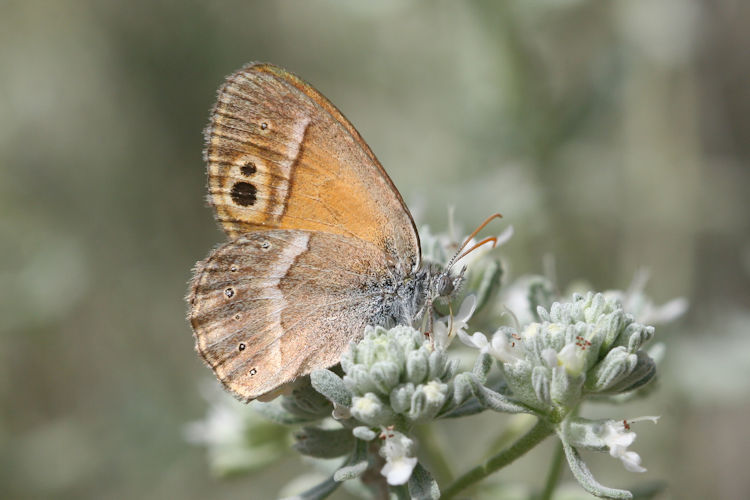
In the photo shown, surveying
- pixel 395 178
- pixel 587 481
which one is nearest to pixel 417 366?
pixel 587 481

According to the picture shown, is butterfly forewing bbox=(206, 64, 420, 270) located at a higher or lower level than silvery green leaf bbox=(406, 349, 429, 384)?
higher

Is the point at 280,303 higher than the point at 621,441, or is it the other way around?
the point at 280,303

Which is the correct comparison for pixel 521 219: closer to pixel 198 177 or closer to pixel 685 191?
pixel 685 191

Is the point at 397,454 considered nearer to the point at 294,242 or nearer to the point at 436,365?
the point at 436,365

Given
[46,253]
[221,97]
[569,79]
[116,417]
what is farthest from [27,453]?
[569,79]

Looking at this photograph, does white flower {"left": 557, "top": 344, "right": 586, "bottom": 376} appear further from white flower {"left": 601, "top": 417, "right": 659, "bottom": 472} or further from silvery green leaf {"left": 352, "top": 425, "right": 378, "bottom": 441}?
silvery green leaf {"left": 352, "top": 425, "right": 378, "bottom": 441}

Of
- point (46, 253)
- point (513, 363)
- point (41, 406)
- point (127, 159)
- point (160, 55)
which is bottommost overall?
point (41, 406)

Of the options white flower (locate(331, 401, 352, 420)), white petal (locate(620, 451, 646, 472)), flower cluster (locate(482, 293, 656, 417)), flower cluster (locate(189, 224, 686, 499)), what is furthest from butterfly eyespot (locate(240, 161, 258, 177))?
white petal (locate(620, 451, 646, 472))

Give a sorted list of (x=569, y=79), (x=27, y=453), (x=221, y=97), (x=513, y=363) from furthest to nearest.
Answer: (x=569, y=79) < (x=27, y=453) < (x=221, y=97) < (x=513, y=363)
